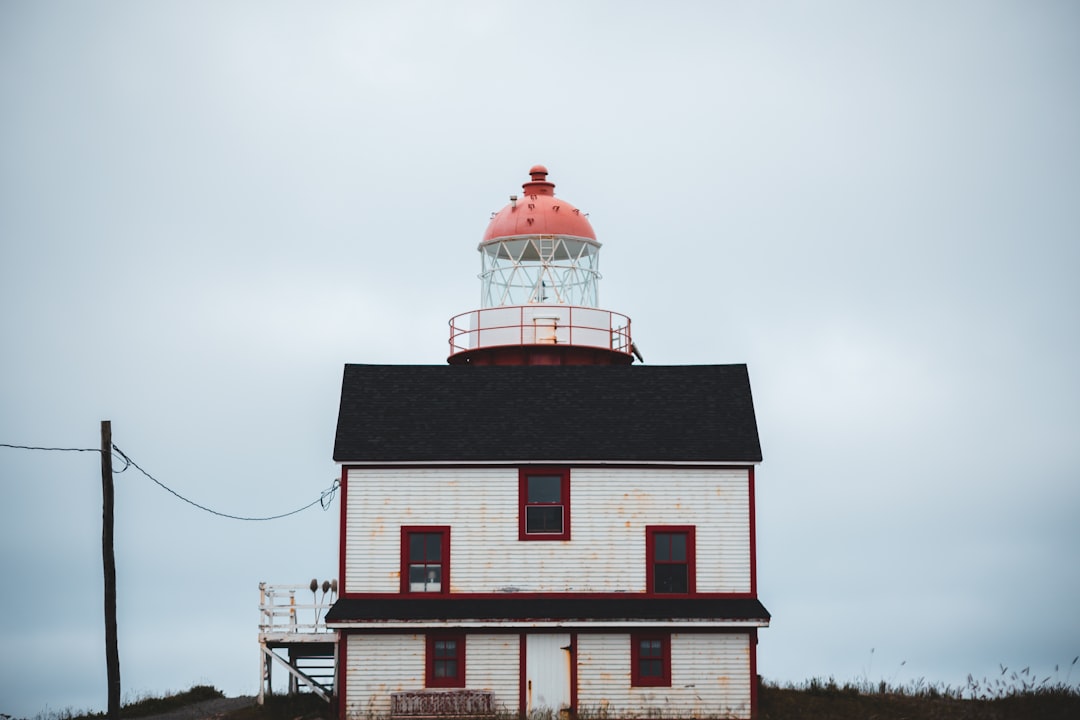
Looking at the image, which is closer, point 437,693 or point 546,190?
point 437,693

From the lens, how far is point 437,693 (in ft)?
106

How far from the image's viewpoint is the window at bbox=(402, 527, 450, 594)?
110 feet

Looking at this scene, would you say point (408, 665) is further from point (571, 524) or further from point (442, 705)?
point (571, 524)

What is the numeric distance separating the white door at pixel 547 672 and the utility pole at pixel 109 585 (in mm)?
8706

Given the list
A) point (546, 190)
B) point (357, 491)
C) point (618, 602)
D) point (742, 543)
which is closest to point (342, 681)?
point (357, 491)

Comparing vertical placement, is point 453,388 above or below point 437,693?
above

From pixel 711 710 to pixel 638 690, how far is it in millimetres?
1643

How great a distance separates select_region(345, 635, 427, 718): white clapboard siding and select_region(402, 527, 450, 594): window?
133cm

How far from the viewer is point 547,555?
1320 inches

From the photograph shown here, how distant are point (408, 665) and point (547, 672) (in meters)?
3.02

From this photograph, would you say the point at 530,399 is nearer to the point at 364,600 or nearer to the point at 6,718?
the point at 364,600

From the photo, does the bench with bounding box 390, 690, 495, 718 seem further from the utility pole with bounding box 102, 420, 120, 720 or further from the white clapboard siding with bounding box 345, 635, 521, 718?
the utility pole with bounding box 102, 420, 120, 720

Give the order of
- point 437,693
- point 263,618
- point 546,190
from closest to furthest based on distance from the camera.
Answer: point 437,693 < point 263,618 < point 546,190

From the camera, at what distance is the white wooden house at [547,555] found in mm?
32688
